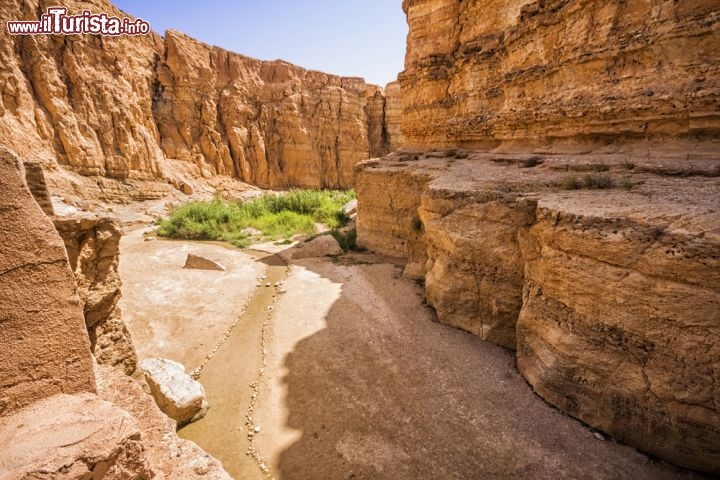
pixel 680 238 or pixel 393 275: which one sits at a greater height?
pixel 680 238

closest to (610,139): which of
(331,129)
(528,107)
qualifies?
(528,107)

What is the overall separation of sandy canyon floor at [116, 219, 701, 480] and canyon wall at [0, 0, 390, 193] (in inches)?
584

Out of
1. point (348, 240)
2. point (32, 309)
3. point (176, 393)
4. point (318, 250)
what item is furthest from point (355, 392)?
point (348, 240)

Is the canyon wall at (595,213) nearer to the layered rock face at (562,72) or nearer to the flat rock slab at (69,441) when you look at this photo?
the layered rock face at (562,72)

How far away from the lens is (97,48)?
19.8 metres

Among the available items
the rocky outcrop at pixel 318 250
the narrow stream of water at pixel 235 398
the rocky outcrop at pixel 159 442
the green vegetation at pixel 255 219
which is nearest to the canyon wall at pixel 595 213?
the rocky outcrop at pixel 318 250

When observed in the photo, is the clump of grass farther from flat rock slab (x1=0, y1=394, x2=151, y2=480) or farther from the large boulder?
the large boulder

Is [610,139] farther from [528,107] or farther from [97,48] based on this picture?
[97,48]

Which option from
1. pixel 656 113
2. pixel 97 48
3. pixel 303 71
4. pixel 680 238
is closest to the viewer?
pixel 680 238

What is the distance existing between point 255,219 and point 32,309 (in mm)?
16097

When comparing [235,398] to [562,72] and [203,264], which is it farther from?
[562,72]

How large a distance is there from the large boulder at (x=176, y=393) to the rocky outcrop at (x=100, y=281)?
56cm

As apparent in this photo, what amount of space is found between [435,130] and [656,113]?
6.83 meters

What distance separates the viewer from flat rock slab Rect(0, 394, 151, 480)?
1827mm
